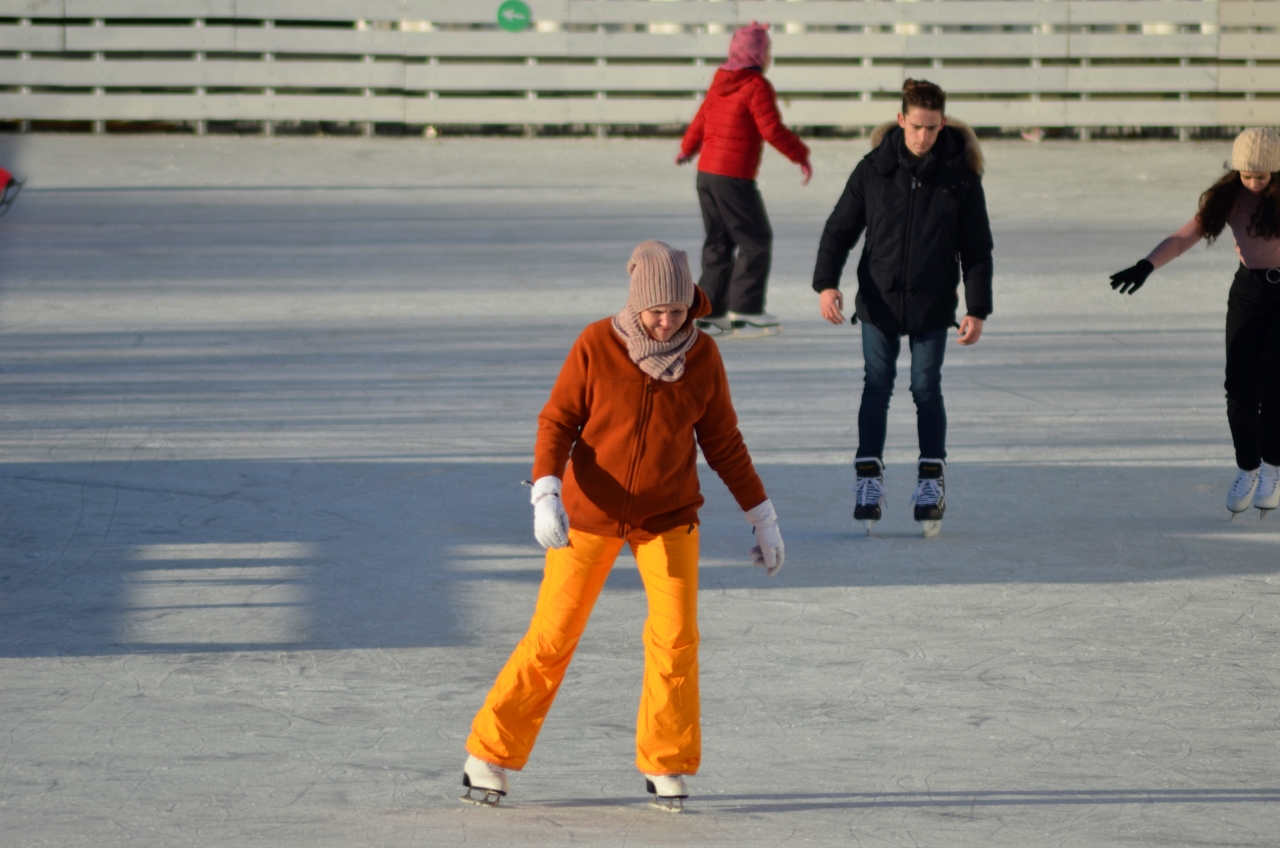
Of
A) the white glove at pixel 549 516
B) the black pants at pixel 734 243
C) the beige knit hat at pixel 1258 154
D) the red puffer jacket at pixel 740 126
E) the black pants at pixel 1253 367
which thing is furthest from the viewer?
the black pants at pixel 734 243

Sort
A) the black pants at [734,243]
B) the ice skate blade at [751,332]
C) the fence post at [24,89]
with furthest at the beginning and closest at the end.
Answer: the fence post at [24,89] → the ice skate blade at [751,332] → the black pants at [734,243]

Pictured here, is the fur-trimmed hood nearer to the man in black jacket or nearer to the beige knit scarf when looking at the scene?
the man in black jacket

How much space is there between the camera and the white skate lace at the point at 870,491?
21.8 feet

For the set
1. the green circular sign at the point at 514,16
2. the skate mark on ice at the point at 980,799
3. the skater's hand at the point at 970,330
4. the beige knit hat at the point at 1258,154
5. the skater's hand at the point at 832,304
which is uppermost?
the green circular sign at the point at 514,16

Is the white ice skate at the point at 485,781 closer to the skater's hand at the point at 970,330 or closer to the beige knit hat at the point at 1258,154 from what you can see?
the skater's hand at the point at 970,330

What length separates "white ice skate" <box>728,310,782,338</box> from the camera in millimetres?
10602

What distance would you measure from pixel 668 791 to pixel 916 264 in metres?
3.06

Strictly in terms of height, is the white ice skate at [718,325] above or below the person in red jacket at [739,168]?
below

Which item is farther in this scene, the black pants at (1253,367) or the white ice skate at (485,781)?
the black pants at (1253,367)

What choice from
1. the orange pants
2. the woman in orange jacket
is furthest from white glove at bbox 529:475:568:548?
the orange pants

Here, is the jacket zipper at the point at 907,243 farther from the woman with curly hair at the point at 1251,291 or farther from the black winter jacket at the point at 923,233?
the woman with curly hair at the point at 1251,291

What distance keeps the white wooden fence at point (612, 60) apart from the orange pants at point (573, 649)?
58.9ft

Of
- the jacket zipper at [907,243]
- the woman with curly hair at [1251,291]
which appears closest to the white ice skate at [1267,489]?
the woman with curly hair at [1251,291]

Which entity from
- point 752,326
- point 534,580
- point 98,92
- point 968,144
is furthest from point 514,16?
point 534,580
